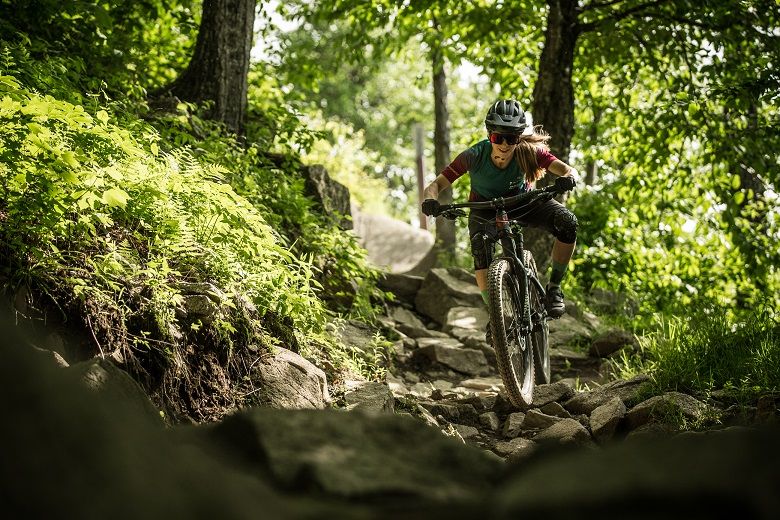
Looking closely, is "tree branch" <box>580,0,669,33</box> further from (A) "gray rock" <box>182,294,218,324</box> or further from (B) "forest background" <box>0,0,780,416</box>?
(A) "gray rock" <box>182,294,218,324</box>

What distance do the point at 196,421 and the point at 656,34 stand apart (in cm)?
912

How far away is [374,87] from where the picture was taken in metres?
40.5

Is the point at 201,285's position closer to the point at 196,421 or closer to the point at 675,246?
the point at 196,421

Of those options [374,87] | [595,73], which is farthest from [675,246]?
[374,87]

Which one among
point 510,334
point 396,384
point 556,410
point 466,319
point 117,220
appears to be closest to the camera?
point 117,220

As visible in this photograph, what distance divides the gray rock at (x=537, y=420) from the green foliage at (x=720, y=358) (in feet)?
2.91

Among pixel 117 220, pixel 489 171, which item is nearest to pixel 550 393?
pixel 489 171

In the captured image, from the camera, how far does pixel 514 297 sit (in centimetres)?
632

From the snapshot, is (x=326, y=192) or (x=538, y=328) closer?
(x=538, y=328)

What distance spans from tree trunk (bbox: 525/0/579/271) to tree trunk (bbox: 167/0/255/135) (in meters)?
4.07

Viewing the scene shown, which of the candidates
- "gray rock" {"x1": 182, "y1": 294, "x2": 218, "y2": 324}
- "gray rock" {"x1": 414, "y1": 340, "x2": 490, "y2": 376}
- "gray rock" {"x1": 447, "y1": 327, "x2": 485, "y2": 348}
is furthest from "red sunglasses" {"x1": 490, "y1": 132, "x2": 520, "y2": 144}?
"gray rock" {"x1": 447, "y1": 327, "x2": 485, "y2": 348}

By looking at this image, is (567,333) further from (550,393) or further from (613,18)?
(613,18)

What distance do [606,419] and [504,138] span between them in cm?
230

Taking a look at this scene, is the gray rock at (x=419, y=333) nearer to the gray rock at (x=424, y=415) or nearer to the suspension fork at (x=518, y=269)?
the suspension fork at (x=518, y=269)
